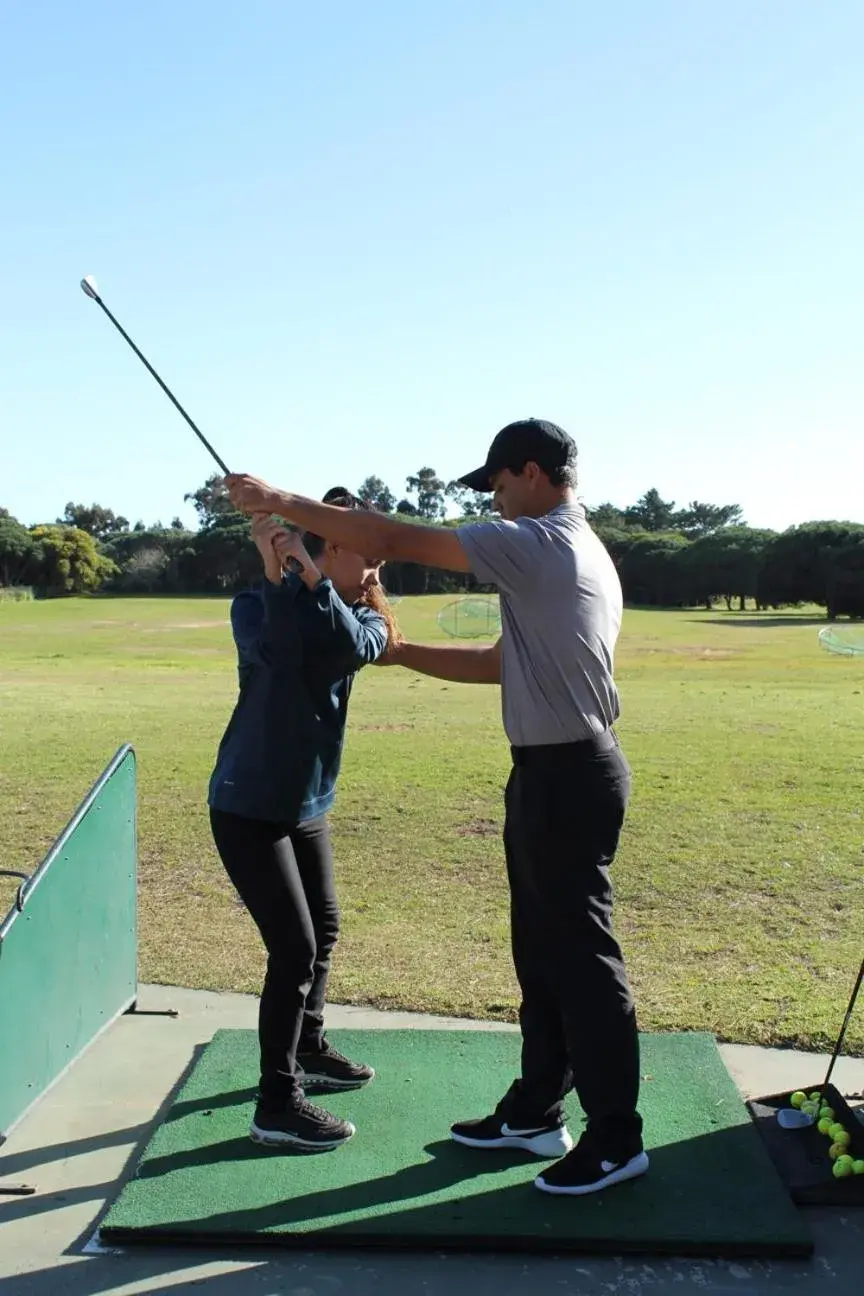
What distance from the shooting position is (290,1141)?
3.75m

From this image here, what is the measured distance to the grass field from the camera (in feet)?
18.2

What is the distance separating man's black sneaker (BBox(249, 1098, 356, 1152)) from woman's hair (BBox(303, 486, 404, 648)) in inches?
60.7

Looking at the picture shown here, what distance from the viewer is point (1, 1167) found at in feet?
12.2

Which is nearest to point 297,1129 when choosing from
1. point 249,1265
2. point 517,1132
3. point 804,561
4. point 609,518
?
point 249,1265

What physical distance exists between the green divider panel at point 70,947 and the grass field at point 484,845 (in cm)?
94

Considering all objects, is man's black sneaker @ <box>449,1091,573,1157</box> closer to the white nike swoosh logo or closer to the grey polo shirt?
the white nike swoosh logo

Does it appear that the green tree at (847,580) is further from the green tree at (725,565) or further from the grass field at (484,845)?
the grass field at (484,845)

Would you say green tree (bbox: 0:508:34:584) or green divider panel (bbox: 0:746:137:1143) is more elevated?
green tree (bbox: 0:508:34:584)

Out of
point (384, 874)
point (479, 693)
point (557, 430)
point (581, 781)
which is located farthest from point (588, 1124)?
point (479, 693)

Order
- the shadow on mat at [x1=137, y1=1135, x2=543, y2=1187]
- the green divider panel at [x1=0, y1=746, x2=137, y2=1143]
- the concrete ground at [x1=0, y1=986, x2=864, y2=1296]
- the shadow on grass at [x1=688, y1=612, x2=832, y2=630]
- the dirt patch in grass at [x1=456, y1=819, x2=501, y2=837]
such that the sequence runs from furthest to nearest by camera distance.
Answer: the shadow on grass at [x1=688, y1=612, x2=832, y2=630], the dirt patch in grass at [x1=456, y1=819, x2=501, y2=837], the green divider panel at [x1=0, y1=746, x2=137, y2=1143], the shadow on mat at [x1=137, y1=1135, x2=543, y2=1187], the concrete ground at [x1=0, y1=986, x2=864, y2=1296]

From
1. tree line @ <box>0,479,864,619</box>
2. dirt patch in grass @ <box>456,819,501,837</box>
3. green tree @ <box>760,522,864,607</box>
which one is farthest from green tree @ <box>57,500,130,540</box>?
dirt patch in grass @ <box>456,819,501,837</box>

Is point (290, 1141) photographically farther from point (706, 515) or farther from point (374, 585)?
point (706, 515)

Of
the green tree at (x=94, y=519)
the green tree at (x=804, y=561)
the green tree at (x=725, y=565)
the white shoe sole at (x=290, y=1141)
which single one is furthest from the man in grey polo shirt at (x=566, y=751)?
the green tree at (x=94, y=519)

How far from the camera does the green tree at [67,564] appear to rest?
71.6 metres
